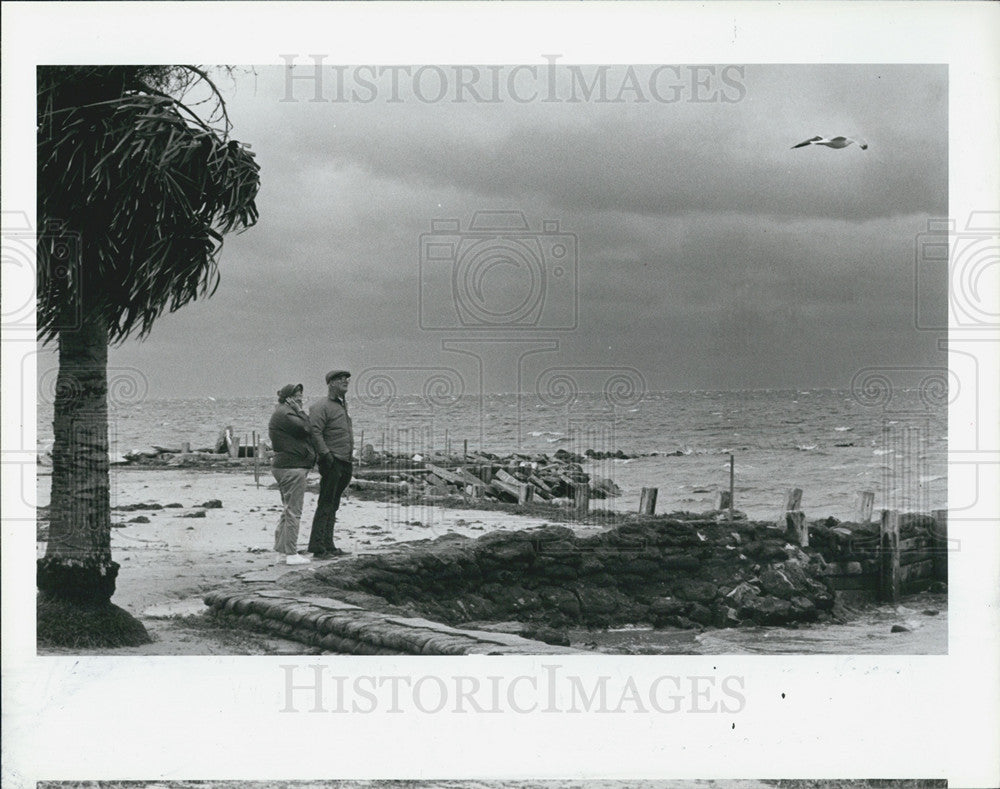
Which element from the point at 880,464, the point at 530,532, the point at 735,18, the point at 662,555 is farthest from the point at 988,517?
the point at 735,18

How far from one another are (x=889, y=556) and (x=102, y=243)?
663 cm

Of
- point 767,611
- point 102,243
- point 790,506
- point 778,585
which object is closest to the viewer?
point 102,243

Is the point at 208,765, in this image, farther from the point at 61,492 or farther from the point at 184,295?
the point at 184,295

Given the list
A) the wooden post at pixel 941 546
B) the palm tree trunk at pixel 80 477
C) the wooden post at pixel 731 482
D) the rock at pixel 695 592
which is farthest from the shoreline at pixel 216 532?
the wooden post at pixel 941 546

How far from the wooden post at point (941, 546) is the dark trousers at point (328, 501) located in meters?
4.60

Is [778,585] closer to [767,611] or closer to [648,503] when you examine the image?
[767,611]

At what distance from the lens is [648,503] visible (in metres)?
9.75

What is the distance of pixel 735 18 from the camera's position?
8805 mm

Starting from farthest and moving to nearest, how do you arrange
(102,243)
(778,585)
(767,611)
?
(778,585) → (767,611) → (102,243)

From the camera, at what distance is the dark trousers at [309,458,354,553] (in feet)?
31.4

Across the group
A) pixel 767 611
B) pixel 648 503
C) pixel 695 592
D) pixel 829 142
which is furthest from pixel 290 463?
pixel 829 142

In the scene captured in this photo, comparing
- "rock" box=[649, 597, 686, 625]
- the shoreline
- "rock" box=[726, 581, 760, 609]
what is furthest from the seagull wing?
"rock" box=[649, 597, 686, 625]

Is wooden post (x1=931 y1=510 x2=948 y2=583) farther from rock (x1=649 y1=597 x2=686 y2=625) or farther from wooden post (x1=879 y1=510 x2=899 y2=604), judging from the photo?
rock (x1=649 y1=597 x2=686 y2=625)

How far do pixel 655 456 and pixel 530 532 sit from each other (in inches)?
46.4
